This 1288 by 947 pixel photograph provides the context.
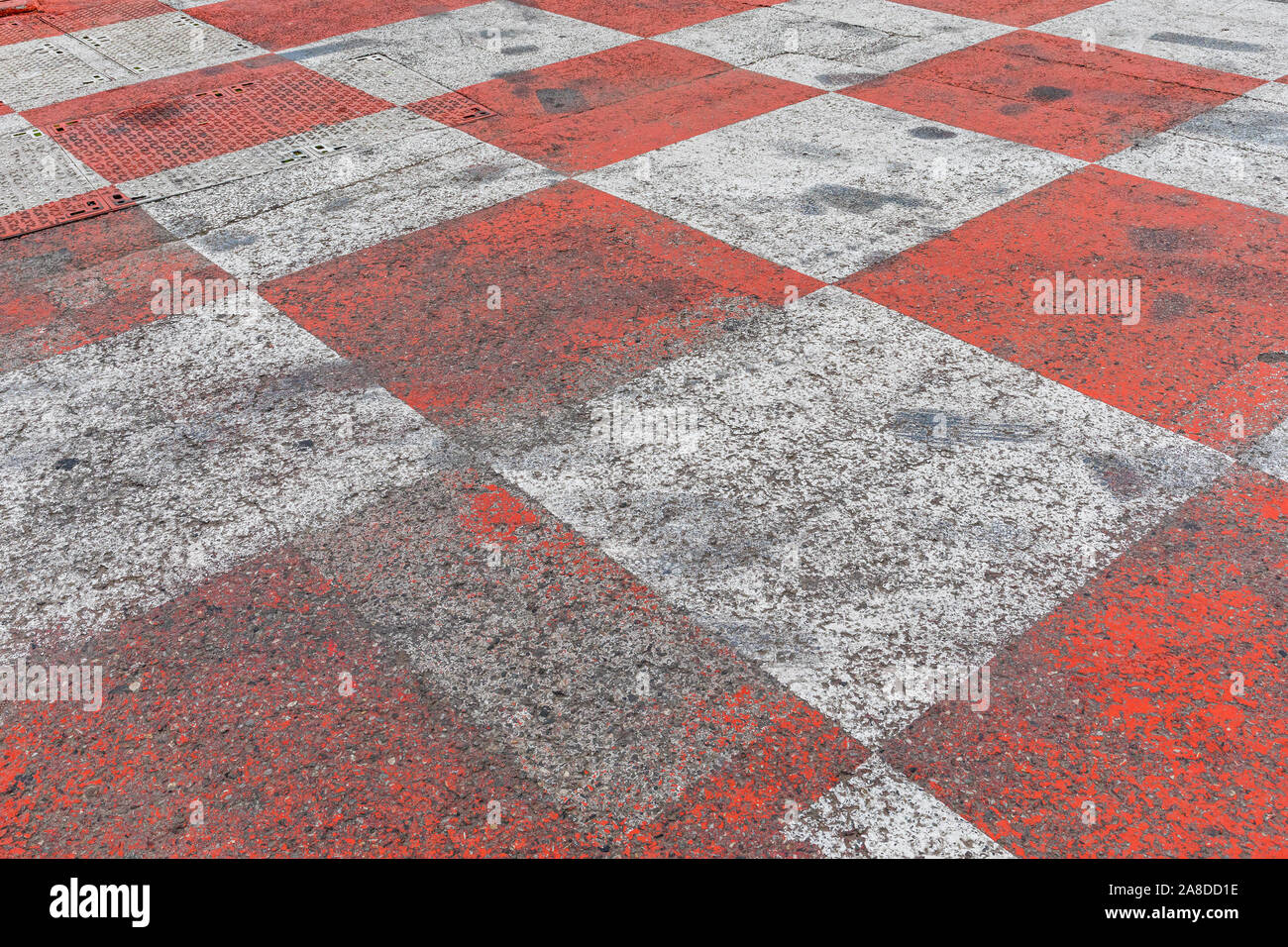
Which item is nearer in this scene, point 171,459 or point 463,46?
point 171,459

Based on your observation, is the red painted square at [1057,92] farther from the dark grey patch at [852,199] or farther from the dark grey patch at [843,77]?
the dark grey patch at [852,199]

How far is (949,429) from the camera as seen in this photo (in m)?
4.27

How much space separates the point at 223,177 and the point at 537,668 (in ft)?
16.7

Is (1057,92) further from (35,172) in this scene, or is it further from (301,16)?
(35,172)

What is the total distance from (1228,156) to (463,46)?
6.29 m

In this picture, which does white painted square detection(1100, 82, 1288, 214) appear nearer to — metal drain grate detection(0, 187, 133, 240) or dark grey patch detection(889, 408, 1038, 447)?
dark grey patch detection(889, 408, 1038, 447)

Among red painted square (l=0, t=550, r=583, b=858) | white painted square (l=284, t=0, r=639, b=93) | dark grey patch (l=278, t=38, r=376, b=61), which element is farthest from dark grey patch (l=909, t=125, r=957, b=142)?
red painted square (l=0, t=550, r=583, b=858)

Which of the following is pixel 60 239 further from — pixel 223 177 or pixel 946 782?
pixel 946 782

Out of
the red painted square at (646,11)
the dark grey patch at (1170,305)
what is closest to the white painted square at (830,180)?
the dark grey patch at (1170,305)

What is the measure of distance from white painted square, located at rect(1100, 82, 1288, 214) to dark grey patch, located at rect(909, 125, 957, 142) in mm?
1056

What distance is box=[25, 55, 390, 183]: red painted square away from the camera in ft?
23.6

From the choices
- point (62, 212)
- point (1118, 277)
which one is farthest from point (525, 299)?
point (62, 212)
